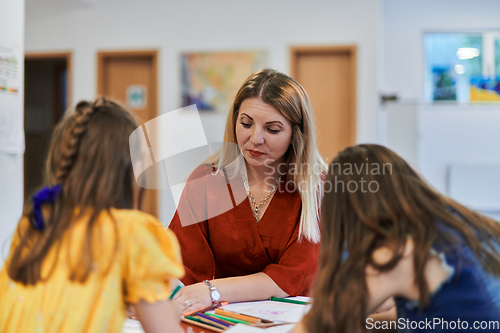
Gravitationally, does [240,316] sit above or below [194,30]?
below

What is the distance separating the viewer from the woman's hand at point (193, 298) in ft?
3.53

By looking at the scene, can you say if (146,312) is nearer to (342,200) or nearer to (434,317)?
(342,200)

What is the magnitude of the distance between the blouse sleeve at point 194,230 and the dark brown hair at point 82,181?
1.87 feet

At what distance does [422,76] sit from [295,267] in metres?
3.88

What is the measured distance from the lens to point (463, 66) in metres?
4.54

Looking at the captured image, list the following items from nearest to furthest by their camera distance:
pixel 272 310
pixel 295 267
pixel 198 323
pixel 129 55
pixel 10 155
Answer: pixel 198 323 < pixel 272 310 < pixel 295 267 < pixel 10 155 < pixel 129 55

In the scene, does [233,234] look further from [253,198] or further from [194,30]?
[194,30]

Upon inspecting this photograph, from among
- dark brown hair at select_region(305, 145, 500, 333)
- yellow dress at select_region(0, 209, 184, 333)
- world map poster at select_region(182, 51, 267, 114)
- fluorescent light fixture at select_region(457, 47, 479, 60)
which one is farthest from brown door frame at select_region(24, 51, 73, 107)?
fluorescent light fixture at select_region(457, 47, 479, 60)

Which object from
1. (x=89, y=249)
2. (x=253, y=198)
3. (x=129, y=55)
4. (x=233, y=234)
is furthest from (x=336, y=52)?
(x=89, y=249)

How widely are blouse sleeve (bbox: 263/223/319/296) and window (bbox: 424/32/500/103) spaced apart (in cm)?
379

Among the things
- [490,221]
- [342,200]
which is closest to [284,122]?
[342,200]

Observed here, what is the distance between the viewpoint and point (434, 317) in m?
0.82

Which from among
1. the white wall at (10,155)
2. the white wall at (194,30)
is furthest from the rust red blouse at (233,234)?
the white wall at (194,30)

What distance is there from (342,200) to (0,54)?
201 centimetres
